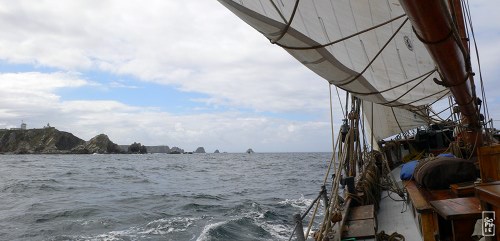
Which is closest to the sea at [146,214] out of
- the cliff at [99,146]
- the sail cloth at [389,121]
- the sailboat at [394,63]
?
the sail cloth at [389,121]

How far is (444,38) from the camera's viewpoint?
8.35 ft

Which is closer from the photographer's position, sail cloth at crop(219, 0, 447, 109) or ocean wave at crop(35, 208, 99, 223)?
sail cloth at crop(219, 0, 447, 109)

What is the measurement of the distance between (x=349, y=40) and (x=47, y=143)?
130m

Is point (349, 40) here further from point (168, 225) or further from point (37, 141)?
point (37, 141)

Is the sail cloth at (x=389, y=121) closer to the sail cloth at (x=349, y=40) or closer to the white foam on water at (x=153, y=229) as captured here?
the white foam on water at (x=153, y=229)

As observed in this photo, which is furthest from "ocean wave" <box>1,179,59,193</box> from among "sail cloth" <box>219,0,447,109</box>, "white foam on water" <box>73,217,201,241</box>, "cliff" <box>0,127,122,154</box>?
"cliff" <box>0,127,122,154</box>

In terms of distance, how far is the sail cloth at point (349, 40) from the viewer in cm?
256

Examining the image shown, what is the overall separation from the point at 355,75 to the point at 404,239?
7.24 feet

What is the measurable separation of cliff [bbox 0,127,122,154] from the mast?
124498mm

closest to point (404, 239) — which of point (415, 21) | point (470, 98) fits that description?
point (470, 98)

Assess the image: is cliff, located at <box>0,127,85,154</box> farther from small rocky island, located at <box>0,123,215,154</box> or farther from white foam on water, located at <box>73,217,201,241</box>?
white foam on water, located at <box>73,217,201,241</box>

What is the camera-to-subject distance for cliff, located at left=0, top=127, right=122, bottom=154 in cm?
11656

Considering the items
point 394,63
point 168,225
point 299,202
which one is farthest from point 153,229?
point 394,63

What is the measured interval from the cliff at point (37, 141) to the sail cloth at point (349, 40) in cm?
12512
